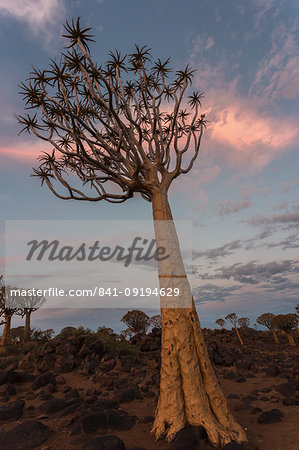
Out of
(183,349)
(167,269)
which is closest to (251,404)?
(183,349)

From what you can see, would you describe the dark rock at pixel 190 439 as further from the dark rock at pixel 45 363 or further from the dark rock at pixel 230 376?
the dark rock at pixel 45 363

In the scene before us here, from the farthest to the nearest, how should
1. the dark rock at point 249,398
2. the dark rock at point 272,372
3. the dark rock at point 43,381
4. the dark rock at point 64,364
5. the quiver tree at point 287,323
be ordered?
the quiver tree at point 287,323 < the dark rock at point 272,372 < the dark rock at point 64,364 < the dark rock at point 43,381 < the dark rock at point 249,398

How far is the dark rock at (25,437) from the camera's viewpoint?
5.32 metres

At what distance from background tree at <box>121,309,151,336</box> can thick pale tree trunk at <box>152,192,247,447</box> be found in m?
20.6

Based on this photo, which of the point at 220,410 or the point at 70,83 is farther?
the point at 70,83

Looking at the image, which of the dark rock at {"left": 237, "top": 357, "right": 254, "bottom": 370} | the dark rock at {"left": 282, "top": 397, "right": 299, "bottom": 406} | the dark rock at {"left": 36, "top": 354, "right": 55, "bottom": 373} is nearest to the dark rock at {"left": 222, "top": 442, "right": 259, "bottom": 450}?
the dark rock at {"left": 282, "top": 397, "right": 299, "bottom": 406}

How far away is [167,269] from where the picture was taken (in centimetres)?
627

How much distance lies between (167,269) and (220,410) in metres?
3.24

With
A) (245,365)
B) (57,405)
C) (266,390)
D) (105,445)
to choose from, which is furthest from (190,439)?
(245,365)

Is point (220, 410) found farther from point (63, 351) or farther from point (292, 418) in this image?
point (63, 351)

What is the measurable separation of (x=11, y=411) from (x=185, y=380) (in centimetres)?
480

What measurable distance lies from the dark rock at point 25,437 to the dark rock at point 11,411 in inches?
49.3

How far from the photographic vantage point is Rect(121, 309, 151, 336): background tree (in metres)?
25.8

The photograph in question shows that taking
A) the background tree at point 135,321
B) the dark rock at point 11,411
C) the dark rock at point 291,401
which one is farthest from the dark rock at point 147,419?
the background tree at point 135,321
